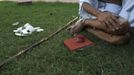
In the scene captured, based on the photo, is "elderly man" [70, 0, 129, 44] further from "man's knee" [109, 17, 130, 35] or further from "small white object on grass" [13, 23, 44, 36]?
"small white object on grass" [13, 23, 44, 36]

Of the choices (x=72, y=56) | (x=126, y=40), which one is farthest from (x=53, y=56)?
(x=126, y=40)

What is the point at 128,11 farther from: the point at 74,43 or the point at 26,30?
the point at 26,30

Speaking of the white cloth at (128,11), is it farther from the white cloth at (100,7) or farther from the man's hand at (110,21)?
the man's hand at (110,21)

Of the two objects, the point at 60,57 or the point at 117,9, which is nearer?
the point at 60,57

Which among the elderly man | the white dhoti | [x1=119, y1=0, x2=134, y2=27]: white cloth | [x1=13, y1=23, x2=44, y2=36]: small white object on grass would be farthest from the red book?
[x1=13, y1=23, x2=44, y2=36]: small white object on grass

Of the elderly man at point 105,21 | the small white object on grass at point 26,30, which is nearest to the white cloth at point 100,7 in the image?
the elderly man at point 105,21

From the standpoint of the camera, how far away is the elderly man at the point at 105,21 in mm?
2973

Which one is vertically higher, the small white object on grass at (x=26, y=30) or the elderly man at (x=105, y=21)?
the elderly man at (x=105, y=21)

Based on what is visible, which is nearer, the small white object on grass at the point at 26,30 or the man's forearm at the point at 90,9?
the man's forearm at the point at 90,9

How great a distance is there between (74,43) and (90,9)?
1.18 feet

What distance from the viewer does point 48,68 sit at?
8.82 ft

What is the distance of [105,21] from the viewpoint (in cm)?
299

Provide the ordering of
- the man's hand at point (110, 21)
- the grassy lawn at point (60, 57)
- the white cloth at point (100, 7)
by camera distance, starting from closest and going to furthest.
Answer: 1. the grassy lawn at point (60, 57)
2. the man's hand at point (110, 21)
3. the white cloth at point (100, 7)

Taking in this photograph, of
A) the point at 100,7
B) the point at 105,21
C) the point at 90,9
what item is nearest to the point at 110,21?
the point at 105,21
